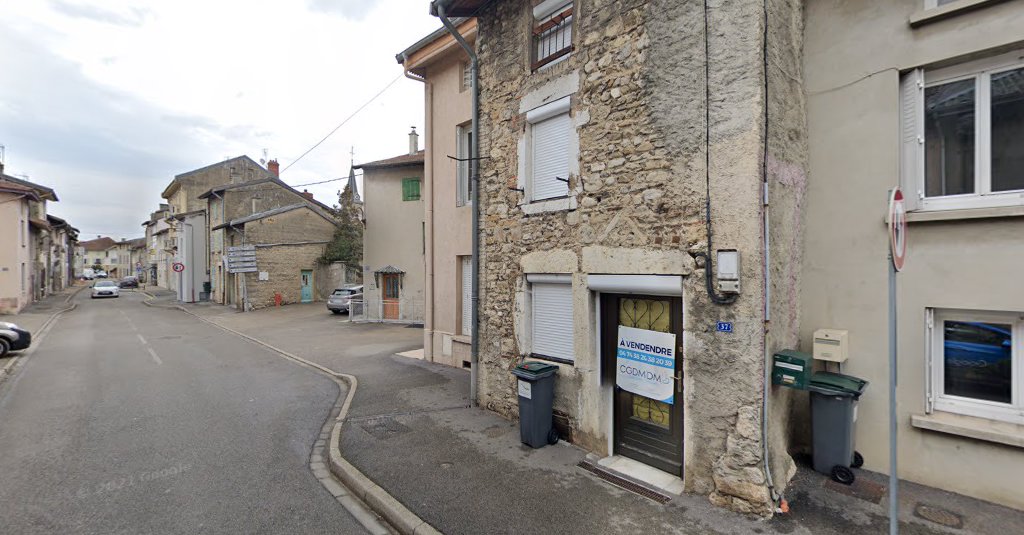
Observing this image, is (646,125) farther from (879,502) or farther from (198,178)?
(198,178)

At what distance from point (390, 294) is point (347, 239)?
32.3 ft

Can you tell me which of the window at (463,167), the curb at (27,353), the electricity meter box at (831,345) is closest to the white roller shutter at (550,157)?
the electricity meter box at (831,345)

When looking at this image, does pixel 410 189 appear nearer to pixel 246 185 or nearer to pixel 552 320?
pixel 552 320

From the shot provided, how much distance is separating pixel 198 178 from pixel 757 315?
1785 inches

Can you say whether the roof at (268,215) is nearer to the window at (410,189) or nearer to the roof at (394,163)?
the roof at (394,163)

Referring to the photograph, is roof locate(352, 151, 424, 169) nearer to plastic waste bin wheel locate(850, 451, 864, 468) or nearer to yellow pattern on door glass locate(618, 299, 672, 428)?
yellow pattern on door glass locate(618, 299, 672, 428)

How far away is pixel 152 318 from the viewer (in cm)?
2156

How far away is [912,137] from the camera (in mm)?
4746

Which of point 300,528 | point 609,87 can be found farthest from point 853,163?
point 300,528

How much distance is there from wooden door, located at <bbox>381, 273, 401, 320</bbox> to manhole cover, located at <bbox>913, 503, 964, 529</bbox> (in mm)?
16563

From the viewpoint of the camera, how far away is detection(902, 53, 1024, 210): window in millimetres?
4266

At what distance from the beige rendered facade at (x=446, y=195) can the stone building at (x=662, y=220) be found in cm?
367

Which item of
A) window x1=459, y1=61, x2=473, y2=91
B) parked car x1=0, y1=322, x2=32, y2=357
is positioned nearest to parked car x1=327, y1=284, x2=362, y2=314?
parked car x1=0, y1=322, x2=32, y2=357

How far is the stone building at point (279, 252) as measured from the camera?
23.8 meters
